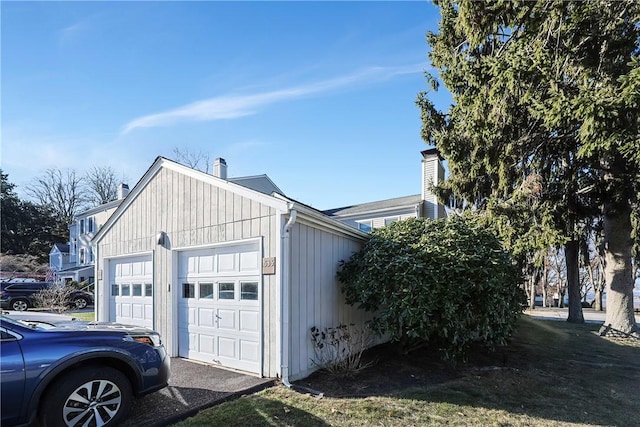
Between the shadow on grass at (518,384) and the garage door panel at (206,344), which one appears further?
the garage door panel at (206,344)

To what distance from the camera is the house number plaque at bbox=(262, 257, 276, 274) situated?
17.7 ft

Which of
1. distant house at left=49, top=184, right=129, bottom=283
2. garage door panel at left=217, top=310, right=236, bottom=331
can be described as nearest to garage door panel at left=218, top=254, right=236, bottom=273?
garage door panel at left=217, top=310, right=236, bottom=331

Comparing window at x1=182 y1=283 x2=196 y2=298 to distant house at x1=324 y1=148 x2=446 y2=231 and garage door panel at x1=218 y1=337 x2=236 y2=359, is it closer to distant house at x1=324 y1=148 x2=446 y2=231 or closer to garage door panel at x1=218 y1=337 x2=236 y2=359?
garage door panel at x1=218 y1=337 x2=236 y2=359

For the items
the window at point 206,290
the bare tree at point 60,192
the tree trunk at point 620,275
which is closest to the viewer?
the window at point 206,290

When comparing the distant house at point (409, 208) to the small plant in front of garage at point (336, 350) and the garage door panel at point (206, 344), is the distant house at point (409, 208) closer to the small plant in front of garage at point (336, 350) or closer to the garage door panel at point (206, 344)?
the small plant in front of garage at point (336, 350)

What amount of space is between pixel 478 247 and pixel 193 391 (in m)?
4.84

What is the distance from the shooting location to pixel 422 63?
34.7ft

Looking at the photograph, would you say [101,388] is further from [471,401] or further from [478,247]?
[478,247]

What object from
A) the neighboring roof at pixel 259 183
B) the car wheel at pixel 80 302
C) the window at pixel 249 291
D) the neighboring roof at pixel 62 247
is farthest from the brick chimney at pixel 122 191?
the window at pixel 249 291

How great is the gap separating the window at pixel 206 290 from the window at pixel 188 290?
241mm

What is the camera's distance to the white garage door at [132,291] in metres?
7.79

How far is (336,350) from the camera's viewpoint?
601 centimetres

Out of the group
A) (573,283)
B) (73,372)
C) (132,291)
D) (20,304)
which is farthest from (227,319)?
(20,304)

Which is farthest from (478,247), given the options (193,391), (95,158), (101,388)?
(95,158)
